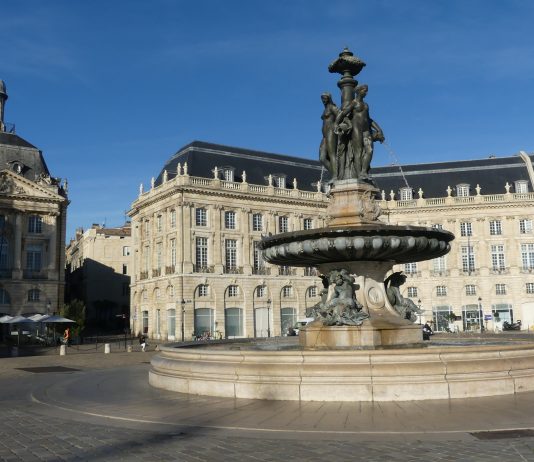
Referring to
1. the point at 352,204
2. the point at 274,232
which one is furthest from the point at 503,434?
the point at 274,232

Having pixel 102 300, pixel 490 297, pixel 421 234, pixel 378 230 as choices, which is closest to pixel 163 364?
pixel 378 230

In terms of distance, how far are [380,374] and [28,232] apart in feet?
174

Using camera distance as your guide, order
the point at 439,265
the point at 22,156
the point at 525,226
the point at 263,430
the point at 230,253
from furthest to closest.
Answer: the point at 439,265 < the point at 525,226 < the point at 22,156 < the point at 230,253 < the point at 263,430

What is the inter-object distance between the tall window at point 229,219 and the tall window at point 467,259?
25.2 m

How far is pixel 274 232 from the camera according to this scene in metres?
60.2

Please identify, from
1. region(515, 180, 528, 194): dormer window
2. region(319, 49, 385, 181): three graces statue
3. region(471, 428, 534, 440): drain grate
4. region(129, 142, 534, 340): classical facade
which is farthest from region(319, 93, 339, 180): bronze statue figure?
region(515, 180, 528, 194): dormer window

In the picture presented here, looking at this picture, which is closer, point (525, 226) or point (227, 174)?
point (227, 174)

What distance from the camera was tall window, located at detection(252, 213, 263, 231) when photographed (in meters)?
59.7

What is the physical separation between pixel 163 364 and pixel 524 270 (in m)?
58.1

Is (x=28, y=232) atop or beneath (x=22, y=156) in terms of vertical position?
beneath

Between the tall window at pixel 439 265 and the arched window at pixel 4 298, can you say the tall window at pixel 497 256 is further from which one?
the arched window at pixel 4 298

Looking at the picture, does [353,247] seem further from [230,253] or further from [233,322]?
[230,253]

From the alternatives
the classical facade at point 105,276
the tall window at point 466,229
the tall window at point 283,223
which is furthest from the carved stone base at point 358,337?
the classical facade at point 105,276

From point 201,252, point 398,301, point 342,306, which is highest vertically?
point 201,252
